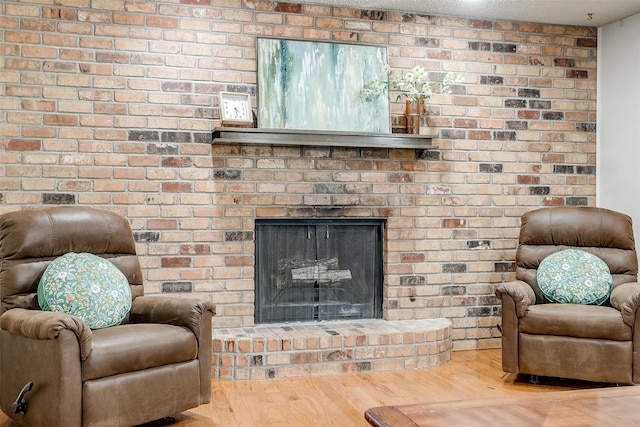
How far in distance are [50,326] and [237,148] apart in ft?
6.14

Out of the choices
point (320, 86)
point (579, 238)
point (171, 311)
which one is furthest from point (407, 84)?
point (171, 311)

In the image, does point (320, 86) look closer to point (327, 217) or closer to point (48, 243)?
point (327, 217)

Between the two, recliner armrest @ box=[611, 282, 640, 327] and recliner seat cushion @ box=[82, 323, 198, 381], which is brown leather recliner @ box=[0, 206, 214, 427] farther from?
recliner armrest @ box=[611, 282, 640, 327]

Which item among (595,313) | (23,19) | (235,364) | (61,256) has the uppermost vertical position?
(23,19)

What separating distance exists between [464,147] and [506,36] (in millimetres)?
868

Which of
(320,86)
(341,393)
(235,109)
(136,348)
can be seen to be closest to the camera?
(136,348)

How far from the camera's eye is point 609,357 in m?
3.52

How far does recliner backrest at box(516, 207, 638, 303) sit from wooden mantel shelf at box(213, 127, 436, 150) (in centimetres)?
88

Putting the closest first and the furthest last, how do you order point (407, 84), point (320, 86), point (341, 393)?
1. point (341, 393)
2. point (320, 86)
3. point (407, 84)

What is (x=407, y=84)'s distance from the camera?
→ 4.36 meters

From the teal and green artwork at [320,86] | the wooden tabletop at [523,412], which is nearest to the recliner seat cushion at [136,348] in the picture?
the wooden tabletop at [523,412]

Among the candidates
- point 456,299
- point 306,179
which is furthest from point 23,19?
point 456,299

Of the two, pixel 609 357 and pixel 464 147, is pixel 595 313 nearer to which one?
pixel 609 357

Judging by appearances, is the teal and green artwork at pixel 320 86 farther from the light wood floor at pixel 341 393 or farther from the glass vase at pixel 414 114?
the light wood floor at pixel 341 393
